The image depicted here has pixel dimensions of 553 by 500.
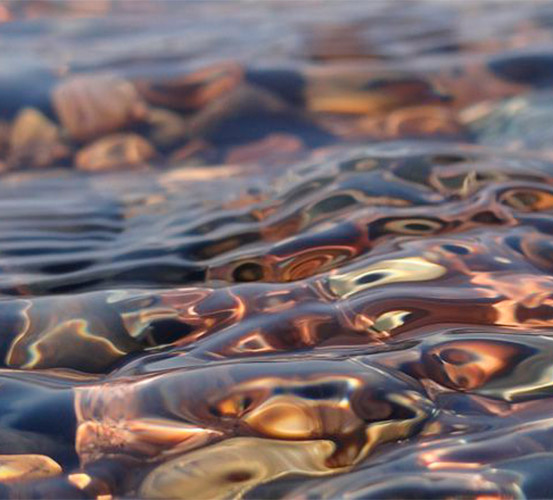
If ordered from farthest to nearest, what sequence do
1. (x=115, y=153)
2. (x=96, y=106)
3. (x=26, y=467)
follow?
(x=96, y=106) → (x=115, y=153) → (x=26, y=467)

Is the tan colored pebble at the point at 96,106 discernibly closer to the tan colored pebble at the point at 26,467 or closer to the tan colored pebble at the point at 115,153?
the tan colored pebble at the point at 115,153

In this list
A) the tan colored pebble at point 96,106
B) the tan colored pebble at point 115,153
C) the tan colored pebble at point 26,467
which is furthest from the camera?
the tan colored pebble at point 96,106

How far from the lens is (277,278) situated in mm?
1576

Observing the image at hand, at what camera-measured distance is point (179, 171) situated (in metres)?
2.57

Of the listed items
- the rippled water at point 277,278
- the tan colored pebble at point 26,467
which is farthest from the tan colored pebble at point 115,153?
the tan colored pebble at point 26,467

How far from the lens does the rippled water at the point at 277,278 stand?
1.08 m

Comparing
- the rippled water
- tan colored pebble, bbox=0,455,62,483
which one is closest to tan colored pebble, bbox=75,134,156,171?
the rippled water

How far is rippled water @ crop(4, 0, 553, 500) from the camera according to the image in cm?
108

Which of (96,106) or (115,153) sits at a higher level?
(96,106)

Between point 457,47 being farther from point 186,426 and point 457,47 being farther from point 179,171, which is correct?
point 186,426

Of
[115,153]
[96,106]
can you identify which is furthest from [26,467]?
[96,106]

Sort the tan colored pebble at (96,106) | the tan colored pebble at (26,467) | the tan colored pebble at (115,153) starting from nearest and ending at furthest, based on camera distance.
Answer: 1. the tan colored pebble at (26,467)
2. the tan colored pebble at (115,153)
3. the tan colored pebble at (96,106)

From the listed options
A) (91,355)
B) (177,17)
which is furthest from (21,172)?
(177,17)

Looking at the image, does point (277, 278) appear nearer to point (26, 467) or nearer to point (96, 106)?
point (26, 467)
